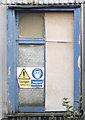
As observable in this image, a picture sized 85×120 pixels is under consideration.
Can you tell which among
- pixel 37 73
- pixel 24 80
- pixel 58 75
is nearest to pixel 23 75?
pixel 24 80

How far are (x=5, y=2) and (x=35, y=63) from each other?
1537 mm

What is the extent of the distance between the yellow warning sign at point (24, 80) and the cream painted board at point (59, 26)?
3.20 ft

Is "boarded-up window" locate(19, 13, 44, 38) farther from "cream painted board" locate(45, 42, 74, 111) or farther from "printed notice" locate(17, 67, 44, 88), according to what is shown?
"printed notice" locate(17, 67, 44, 88)

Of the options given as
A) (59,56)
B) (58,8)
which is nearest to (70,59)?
(59,56)

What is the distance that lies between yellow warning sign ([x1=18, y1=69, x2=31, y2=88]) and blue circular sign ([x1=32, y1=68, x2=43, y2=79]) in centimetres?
15

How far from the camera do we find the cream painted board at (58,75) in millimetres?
4562

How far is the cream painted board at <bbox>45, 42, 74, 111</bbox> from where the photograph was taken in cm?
456

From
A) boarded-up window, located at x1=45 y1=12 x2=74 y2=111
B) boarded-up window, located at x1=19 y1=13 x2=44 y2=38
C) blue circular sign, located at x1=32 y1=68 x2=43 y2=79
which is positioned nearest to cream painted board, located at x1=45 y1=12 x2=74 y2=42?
boarded-up window, located at x1=45 y1=12 x2=74 y2=111

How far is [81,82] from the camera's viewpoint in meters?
4.48

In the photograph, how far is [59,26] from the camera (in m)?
4.58

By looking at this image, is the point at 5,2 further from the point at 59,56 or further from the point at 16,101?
the point at 16,101

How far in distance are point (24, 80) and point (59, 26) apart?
58.3 inches

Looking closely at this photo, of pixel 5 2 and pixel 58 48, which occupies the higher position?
pixel 5 2

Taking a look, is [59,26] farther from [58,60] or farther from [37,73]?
[37,73]
